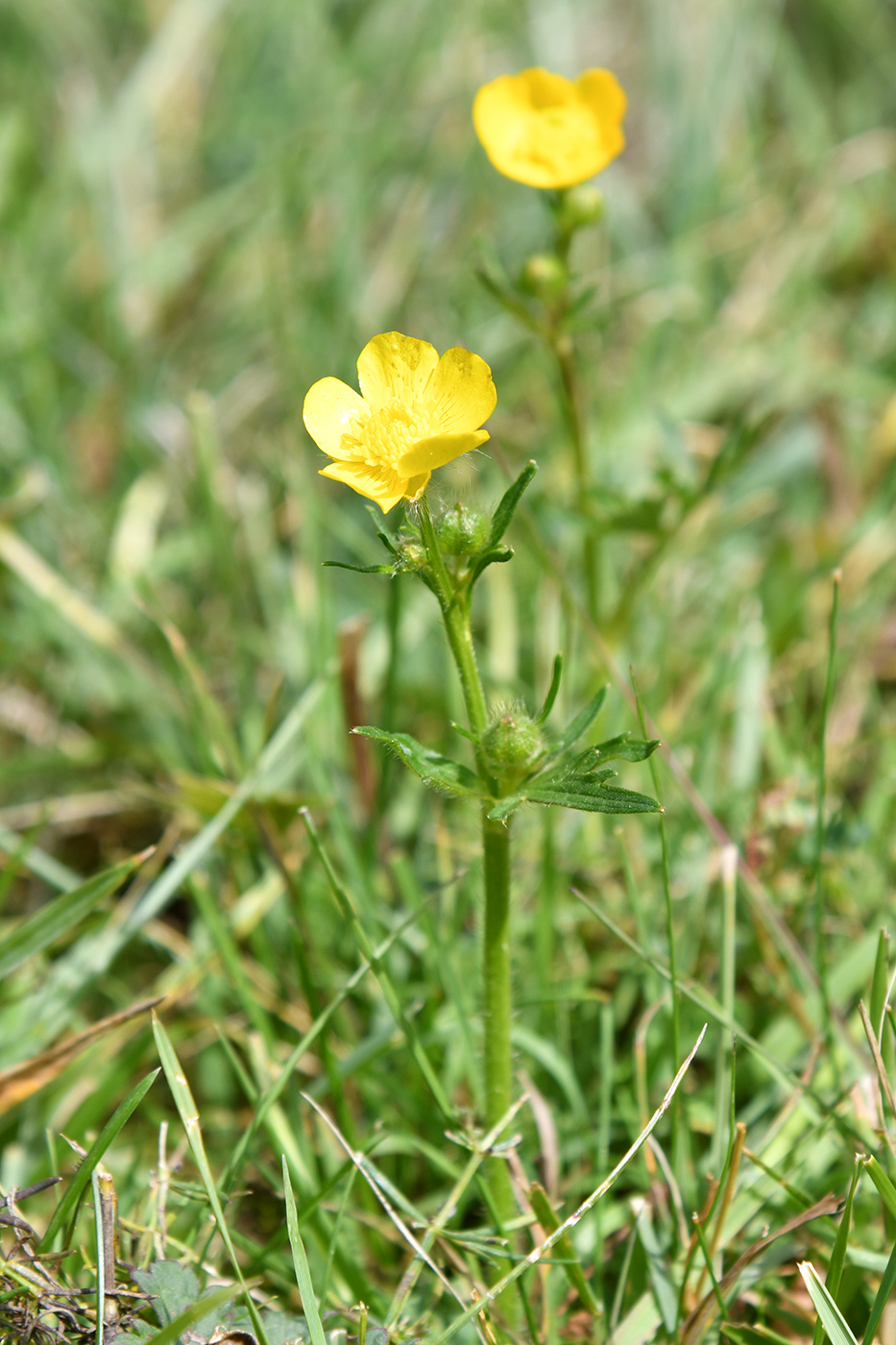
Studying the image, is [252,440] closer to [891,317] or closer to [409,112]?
[409,112]

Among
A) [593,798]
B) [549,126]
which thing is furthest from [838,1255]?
[549,126]

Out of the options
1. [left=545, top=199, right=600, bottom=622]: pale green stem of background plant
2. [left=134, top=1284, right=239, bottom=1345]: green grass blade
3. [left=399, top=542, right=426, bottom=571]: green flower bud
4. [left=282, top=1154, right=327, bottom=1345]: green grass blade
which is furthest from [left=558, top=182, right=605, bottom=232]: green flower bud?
[left=134, top=1284, right=239, bottom=1345]: green grass blade

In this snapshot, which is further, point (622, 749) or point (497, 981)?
point (497, 981)

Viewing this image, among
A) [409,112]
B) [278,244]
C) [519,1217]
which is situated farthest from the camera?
[409,112]

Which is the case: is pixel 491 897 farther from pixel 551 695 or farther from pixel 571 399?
pixel 571 399

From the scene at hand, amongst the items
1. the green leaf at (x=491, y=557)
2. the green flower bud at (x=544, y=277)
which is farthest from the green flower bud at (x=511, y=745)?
the green flower bud at (x=544, y=277)

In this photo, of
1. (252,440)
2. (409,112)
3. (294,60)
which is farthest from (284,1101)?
(294,60)
